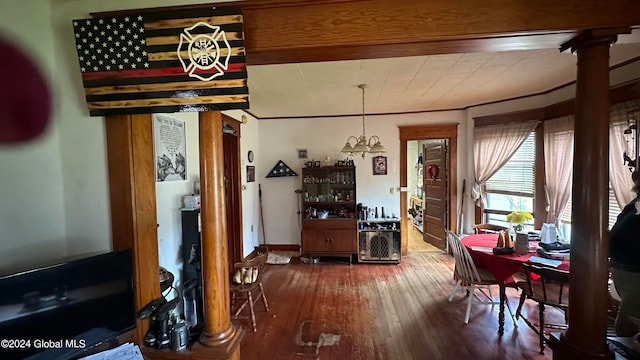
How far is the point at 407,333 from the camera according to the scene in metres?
2.74

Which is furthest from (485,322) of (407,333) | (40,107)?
(40,107)

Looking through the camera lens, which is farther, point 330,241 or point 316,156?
point 316,156

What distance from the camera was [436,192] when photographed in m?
5.38

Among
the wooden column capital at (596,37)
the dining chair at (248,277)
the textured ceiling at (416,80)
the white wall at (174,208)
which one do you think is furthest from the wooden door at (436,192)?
the white wall at (174,208)

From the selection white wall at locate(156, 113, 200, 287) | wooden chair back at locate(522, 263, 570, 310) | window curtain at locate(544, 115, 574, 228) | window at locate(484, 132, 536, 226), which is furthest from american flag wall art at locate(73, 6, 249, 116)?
window at locate(484, 132, 536, 226)

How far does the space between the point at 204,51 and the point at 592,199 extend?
219cm

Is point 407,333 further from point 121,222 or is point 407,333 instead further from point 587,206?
point 121,222

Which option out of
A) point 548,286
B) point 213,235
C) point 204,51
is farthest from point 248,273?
point 548,286

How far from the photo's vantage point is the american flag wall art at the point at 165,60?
4.85ft

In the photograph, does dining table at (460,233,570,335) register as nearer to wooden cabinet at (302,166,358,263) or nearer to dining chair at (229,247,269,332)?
wooden cabinet at (302,166,358,263)

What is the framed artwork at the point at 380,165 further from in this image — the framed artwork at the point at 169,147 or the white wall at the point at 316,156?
the framed artwork at the point at 169,147

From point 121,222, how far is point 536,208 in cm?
471

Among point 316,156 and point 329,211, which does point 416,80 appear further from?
point 329,211

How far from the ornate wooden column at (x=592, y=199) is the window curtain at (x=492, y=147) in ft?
9.16
